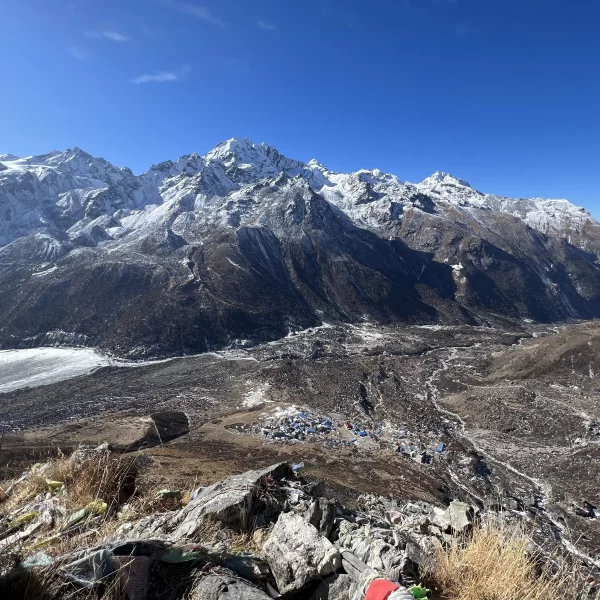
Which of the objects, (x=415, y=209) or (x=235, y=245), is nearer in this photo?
(x=235, y=245)

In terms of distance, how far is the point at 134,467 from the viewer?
18.7 ft

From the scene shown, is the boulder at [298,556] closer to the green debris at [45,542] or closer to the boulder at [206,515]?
the boulder at [206,515]

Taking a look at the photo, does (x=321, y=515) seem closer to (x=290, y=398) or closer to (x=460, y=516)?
(x=460, y=516)

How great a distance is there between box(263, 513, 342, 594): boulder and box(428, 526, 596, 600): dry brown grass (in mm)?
992

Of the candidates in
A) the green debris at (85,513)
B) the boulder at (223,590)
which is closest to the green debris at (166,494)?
the green debris at (85,513)

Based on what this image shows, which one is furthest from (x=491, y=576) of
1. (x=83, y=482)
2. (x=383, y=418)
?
(x=383, y=418)

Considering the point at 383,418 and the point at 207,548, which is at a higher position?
the point at 207,548

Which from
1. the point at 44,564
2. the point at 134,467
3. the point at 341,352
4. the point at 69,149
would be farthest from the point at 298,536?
the point at 69,149

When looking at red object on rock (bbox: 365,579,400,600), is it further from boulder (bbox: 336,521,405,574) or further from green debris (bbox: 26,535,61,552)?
green debris (bbox: 26,535,61,552)

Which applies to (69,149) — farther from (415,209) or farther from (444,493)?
(444,493)

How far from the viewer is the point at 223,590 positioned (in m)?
2.98

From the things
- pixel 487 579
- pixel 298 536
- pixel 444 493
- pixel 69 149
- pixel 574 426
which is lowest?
pixel 444 493

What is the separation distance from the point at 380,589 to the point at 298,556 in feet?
3.23

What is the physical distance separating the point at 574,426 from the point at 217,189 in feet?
457
